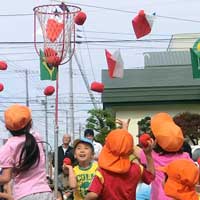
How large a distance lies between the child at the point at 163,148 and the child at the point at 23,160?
999 mm

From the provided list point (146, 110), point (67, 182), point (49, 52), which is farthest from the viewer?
point (146, 110)

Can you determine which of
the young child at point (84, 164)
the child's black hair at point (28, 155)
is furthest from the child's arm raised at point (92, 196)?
the young child at point (84, 164)

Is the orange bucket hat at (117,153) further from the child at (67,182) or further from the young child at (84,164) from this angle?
the young child at (84,164)

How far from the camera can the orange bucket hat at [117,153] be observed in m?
5.02

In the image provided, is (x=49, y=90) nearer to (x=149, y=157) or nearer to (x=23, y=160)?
(x=149, y=157)

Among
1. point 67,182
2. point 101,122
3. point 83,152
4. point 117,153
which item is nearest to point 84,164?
point 83,152

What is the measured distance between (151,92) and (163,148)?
2078 cm

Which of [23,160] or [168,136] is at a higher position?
[168,136]

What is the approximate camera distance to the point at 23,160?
4.99 meters

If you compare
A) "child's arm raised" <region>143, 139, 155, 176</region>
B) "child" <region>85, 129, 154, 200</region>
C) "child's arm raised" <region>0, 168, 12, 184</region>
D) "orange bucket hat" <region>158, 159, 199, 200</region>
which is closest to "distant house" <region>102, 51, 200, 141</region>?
"child's arm raised" <region>143, 139, 155, 176</region>

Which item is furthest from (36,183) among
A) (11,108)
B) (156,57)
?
(156,57)

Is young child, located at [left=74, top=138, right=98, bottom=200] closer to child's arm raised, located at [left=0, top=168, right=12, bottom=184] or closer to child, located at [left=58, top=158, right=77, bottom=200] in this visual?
child, located at [left=58, top=158, right=77, bottom=200]

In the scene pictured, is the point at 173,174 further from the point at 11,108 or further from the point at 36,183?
the point at 11,108

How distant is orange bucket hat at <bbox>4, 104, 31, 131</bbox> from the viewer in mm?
5062
